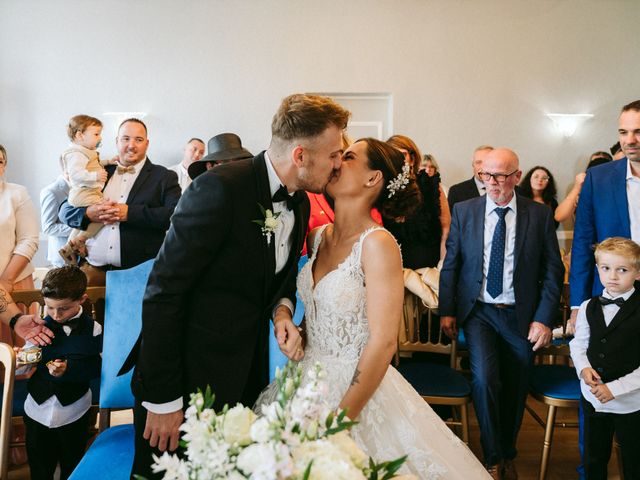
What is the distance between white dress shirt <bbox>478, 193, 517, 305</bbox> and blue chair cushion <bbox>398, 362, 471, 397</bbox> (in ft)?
1.58

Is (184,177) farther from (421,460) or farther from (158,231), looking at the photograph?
(421,460)

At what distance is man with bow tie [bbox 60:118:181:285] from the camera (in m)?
3.67

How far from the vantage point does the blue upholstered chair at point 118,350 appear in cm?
209

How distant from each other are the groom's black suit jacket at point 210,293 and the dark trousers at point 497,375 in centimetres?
171

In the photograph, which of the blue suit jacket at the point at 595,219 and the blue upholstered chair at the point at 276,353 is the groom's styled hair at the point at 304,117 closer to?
the blue upholstered chair at the point at 276,353

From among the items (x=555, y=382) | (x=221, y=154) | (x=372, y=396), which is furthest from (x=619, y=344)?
(x=221, y=154)

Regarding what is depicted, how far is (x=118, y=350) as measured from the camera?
7.58ft

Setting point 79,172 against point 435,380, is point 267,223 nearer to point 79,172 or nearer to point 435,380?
point 435,380

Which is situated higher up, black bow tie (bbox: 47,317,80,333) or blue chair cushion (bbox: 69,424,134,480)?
black bow tie (bbox: 47,317,80,333)

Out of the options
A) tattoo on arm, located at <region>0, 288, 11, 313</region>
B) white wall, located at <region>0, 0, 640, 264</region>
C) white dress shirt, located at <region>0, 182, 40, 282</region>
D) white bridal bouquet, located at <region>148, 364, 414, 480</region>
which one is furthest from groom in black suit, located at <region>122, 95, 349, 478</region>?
white wall, located at <region>0, 0, 640, 264</region>

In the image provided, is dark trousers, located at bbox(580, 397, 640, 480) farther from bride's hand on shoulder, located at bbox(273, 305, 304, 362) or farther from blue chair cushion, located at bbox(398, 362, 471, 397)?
bride's hand on shoulder, located at bbox(273, 305, 304, 362)

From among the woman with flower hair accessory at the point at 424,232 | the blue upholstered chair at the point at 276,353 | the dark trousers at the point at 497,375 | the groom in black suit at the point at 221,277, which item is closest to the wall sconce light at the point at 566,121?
the woman with flower hair accessory at the point at 424,232

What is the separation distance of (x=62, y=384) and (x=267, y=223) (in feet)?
4.74

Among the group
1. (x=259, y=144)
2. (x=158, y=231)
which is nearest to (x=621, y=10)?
(x=259, y=144)
